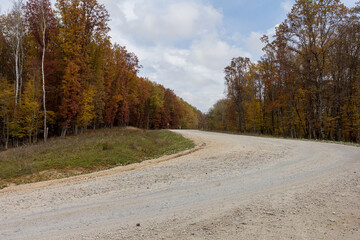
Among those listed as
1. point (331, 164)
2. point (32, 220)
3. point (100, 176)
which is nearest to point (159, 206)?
point (32, 220)

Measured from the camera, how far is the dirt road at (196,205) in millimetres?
3287

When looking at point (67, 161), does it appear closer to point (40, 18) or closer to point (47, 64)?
point (47, 64)

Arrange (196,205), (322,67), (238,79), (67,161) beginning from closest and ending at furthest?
(196,205) → (67,161) → (322,67) → (238,79)

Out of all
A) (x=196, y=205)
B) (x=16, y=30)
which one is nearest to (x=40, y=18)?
(x=16, y=30)

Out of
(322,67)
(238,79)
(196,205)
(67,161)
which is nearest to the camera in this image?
(196,205)

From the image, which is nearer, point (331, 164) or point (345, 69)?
point (331, 164)

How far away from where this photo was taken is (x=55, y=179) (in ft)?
25.3

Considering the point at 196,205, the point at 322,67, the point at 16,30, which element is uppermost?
the point at 16,30

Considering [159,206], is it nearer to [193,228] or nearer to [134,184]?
[193,228]

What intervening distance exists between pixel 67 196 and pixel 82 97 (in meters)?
19.3

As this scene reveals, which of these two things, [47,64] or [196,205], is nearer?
[196,205]

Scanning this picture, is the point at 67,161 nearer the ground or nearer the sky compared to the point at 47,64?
nearer the ground

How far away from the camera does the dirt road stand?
329 centimetres

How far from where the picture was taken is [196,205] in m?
4.37
